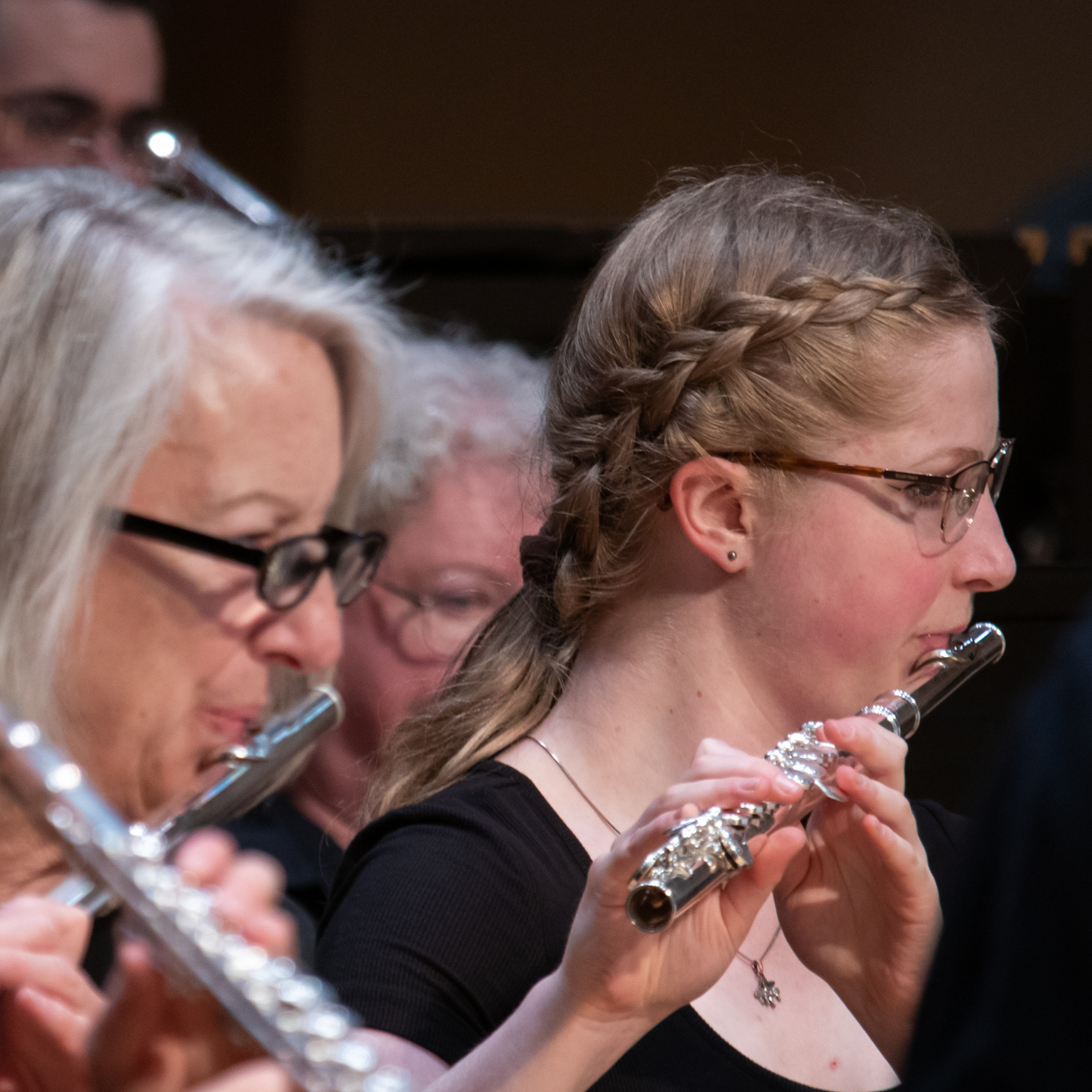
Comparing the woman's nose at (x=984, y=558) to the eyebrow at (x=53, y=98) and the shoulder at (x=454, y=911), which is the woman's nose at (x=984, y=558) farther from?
the eyebrow at (x=53, y=98)

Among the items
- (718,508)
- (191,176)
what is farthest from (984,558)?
(191,176)

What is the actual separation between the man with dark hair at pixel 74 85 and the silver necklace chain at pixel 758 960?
1.45 meters

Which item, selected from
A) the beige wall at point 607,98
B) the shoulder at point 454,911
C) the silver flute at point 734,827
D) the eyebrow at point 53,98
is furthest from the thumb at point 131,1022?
the beige wall at point 607,98

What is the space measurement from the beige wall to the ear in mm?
2183

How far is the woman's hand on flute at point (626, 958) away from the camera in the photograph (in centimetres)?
96

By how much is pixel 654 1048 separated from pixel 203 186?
195 centimetres

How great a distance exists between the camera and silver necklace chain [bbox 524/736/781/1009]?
4.10ft

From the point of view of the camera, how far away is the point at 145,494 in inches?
55.5

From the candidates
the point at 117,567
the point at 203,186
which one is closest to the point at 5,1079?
the point at 117,567

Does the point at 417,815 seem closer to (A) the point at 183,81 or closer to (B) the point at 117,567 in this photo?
(B) the point at 117,567

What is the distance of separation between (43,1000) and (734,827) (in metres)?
0.48

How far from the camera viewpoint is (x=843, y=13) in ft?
11.4

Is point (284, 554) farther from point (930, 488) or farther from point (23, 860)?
point (930, 488)

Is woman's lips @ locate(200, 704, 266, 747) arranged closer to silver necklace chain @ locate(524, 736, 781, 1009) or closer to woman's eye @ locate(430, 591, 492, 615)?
silver necklace chain @ locate(524, 736, 781, 1009)
